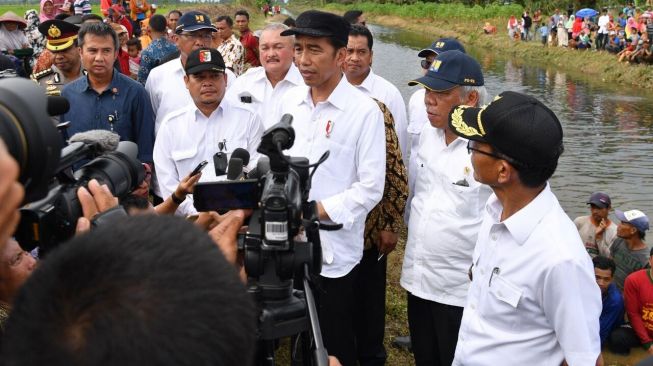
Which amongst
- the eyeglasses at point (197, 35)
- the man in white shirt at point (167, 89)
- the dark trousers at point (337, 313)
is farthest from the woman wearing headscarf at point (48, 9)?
the dark trousers at point (337, 313)

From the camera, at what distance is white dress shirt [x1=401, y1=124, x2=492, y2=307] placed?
11.2 ft

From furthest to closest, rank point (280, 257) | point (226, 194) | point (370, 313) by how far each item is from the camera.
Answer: point (370, 313)
point (226, 194)
point (280, 257)

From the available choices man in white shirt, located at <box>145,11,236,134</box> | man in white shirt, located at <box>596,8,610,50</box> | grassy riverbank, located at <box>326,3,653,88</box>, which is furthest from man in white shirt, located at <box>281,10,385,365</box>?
man in white shirt, located at <box>596,8,610,50</box>

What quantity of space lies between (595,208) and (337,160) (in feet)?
15.5

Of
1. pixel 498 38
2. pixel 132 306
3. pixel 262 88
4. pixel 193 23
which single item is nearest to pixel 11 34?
pixel 193 23

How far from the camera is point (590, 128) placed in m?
14.7

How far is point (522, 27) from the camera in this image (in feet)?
116

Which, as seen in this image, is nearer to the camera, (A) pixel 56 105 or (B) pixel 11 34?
(A) pixel 56 105

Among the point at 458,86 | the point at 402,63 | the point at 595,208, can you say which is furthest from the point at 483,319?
the point at 402,63

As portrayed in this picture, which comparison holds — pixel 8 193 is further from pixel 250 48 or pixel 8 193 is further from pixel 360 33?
pixel 250 48

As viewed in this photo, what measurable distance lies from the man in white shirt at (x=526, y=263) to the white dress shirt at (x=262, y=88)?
8.21 feet

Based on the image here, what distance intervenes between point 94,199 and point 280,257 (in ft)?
1.78

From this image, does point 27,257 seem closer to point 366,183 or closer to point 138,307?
point 138,307

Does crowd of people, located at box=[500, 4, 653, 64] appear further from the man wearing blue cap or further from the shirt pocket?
the shirt pocket
